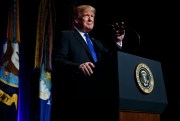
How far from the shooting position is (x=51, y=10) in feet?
12.3

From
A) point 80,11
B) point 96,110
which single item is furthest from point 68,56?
point 96,110

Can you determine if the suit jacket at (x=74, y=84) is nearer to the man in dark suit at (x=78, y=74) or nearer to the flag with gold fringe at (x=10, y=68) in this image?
the man in dark suit at (x=78, y=74)

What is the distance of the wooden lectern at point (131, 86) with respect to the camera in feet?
4.30

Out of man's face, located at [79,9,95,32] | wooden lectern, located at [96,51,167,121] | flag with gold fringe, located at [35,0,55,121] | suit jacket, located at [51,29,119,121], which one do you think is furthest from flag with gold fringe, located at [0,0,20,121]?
wooden lectern, located at [96,51,167,121]

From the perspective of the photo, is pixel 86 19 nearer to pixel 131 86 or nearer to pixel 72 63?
pixel 72 63

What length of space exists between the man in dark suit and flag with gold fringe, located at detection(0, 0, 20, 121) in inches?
62.8

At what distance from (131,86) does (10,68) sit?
2223 mm

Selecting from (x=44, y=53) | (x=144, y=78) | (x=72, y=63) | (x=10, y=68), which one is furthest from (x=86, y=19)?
(x=44, y=53)

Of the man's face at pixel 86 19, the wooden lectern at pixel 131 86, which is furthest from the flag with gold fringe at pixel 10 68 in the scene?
the wooden lectern at pixel 131 86

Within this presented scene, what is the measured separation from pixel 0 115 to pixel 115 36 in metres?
2.02

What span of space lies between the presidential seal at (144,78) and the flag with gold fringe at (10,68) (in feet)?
7.07

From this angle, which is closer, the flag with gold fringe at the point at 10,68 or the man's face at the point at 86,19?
the man's face at the point at 86,19

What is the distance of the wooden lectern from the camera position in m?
1.31

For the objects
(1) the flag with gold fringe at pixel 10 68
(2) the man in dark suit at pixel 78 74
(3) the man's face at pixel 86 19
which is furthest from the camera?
(1) the flag with gold fringe at pixel 10 68
